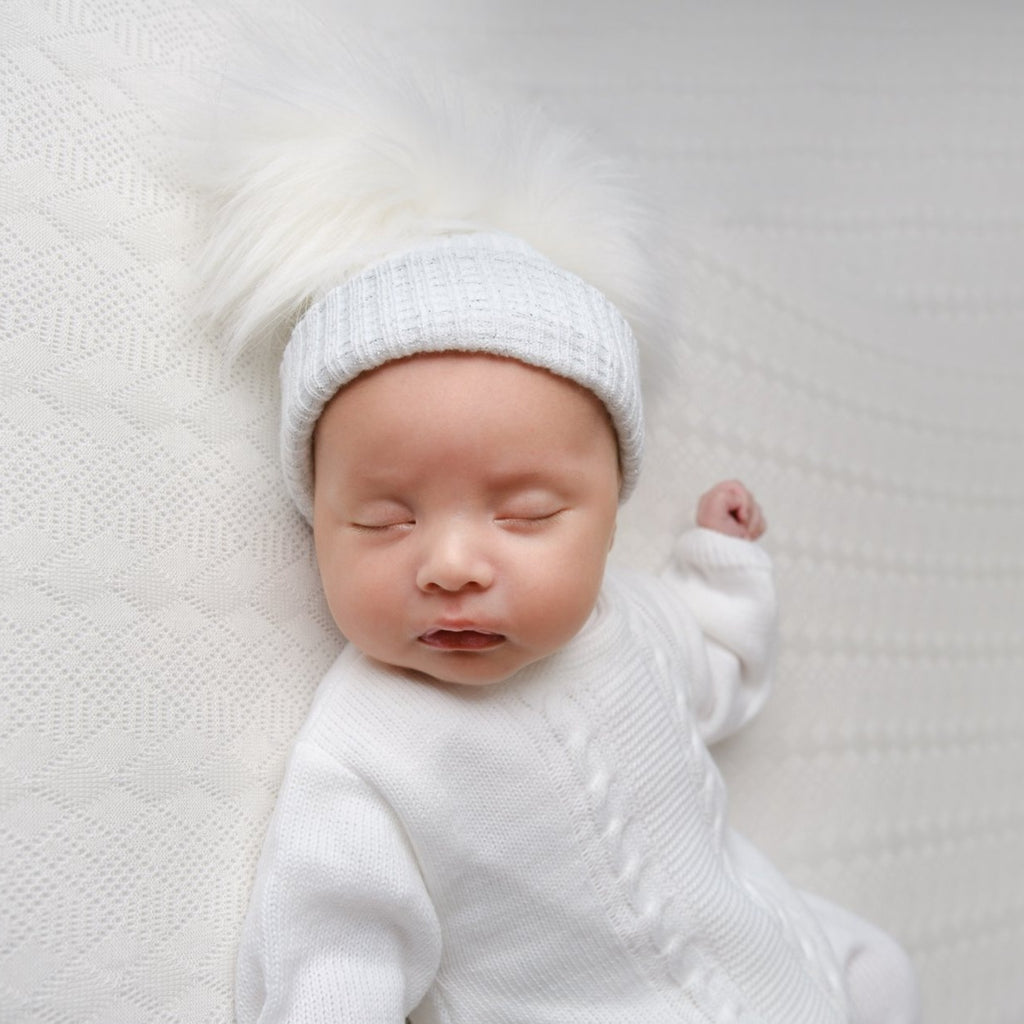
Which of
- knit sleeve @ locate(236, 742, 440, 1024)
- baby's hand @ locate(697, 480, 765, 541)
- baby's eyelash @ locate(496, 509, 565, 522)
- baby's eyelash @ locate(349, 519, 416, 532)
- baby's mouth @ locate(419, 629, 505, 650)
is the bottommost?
knit sleeve @ locate(236, 742, 440, 1024)

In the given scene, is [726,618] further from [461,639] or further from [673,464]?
[461,639]

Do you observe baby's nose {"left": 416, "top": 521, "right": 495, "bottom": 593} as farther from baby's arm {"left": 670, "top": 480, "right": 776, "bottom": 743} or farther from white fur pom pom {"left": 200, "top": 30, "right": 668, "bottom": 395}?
baby's arm {"left": 670, "top": 480, "right": 776, "bottom": 743}

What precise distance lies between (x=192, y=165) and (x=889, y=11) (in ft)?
3.77

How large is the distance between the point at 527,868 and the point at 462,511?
34 centimetres

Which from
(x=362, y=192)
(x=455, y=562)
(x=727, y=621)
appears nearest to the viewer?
(x=455, y=562)

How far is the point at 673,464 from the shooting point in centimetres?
Answer: 141

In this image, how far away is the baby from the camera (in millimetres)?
957

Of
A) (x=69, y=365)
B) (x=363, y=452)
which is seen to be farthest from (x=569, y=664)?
(x=69, y=365)

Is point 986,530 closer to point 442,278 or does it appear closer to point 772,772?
point 772,772

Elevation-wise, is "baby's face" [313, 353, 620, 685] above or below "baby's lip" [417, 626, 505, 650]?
above

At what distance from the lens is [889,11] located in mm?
1733

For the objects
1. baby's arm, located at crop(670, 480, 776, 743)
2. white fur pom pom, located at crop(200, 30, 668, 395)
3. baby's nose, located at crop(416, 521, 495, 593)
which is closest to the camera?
baby's nose, located at crop(416, 521, 495, 593)

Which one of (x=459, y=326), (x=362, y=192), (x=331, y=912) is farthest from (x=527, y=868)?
(x=362, y=192)

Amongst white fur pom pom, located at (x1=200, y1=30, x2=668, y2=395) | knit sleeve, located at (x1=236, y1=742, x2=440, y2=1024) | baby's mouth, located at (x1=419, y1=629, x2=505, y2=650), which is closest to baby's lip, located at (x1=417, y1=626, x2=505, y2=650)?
baby's mouth, located at (x1=419, y1=629, x2=505, y2=650)
